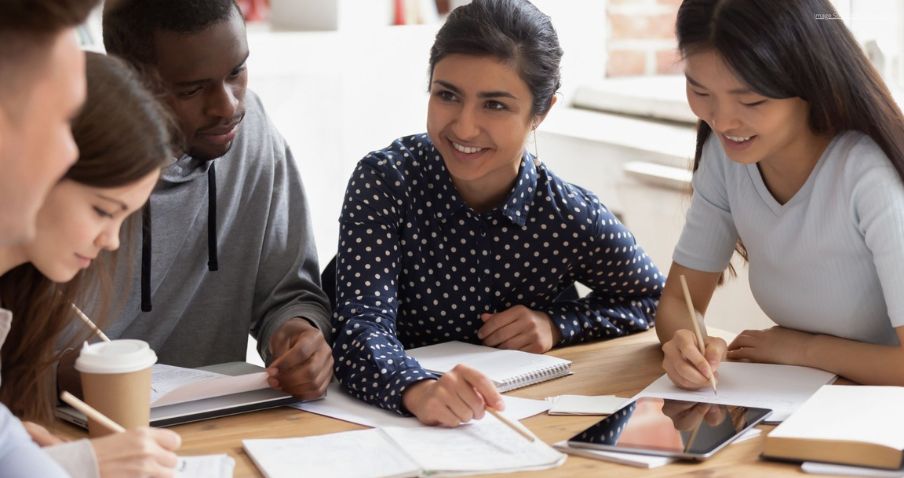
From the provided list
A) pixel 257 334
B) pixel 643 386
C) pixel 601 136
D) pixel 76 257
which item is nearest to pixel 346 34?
pixel 601 136

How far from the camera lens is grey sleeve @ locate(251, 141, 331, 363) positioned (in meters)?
2.04

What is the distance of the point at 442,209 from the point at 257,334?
42 centimetres

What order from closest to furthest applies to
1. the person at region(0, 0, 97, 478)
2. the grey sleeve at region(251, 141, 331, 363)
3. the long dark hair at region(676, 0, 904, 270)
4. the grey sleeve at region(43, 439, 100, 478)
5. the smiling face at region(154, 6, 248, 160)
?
the person at region(0, 0, 97, 478)
the grey sleeve at region(43, 439, 100, 478)
the long dark hair at region(676, 0, 904, 270)
the smiling face at region(154, 6, 248, 160)
the grey sleeve at region(251, 141, 331, 363)

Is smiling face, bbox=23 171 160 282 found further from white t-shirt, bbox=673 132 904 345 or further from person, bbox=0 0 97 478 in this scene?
white t-shirt, bbox=673 132 904 345

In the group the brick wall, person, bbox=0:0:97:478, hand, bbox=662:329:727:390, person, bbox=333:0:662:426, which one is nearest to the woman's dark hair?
person, bbox=333:0:662:426

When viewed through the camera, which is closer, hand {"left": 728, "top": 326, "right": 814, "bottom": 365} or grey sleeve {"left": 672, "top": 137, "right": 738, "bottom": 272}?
hand {"left": 728, "top": 326, "right": 814, "bottom": 365}

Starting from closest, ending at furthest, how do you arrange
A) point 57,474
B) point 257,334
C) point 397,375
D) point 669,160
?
point 57,474
point 397,375
point 257,334
point 669,160

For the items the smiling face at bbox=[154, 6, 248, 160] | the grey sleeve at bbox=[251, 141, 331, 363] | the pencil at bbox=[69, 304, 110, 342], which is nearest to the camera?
the pencil at bbox=[69, 304, 110, 342]

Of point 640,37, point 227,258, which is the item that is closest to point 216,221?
point 227,258

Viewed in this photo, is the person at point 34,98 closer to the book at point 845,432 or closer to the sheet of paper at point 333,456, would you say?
the sheet of paper at point 333,456

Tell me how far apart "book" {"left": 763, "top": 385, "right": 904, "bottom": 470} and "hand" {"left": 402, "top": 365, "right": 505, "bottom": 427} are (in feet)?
1.21

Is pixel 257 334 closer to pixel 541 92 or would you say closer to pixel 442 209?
pixel 442 209

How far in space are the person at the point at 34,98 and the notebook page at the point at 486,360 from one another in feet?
2.88

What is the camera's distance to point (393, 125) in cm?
345
